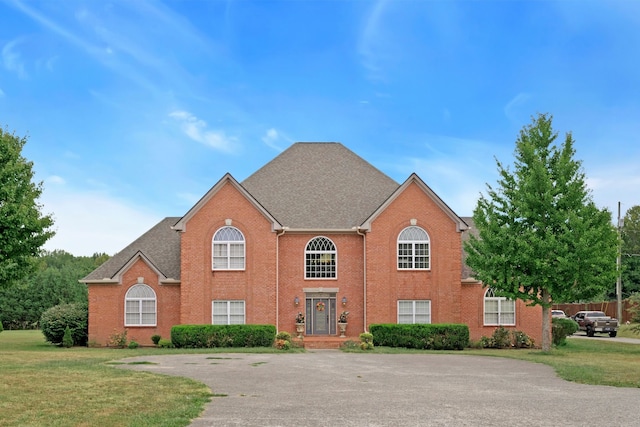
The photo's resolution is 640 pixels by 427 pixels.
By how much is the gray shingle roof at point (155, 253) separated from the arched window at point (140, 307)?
4.64 ft

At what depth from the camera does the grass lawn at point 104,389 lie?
13672 millimetres

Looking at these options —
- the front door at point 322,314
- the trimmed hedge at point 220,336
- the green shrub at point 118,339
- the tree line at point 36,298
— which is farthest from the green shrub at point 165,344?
the tree line at point 36,298

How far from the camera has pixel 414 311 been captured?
38812 mm

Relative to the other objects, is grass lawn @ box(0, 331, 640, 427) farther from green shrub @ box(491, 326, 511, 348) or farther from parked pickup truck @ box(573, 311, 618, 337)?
parked pickup truck @ box(573, 311, 618, 337)

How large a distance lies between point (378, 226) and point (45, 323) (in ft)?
64.4

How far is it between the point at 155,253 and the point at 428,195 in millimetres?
16463

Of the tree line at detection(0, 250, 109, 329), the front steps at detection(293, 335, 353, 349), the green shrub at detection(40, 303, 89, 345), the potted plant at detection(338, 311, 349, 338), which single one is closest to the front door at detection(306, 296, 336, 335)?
the potted plant at detection(338, 311, 349, 338)

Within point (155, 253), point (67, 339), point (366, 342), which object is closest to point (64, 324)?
point (67, 339)

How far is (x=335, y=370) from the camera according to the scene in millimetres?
23766

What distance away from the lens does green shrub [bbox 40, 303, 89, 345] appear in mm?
39781

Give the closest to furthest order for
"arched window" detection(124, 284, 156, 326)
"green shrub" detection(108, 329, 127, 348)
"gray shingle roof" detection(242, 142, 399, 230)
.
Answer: "green shrub" detection(108, 329, 127, 348)
"arched window" detection(124, 284, 156, 326)
"gray shingle roof" detection(242, 142, 399, 230)

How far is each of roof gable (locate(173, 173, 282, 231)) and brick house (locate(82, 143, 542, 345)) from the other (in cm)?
6

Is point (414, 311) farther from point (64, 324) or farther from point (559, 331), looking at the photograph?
point (64, 324)

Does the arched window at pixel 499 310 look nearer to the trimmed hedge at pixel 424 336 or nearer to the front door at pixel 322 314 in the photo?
the trimmed hedge at pixel 424 336
